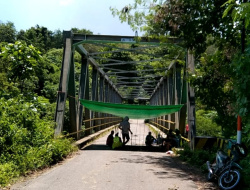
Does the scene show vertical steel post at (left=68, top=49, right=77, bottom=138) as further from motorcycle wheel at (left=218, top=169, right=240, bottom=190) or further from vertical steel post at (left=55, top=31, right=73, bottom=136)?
motorcycle wheel at (left=218, top=169, right=240, bottom=190)

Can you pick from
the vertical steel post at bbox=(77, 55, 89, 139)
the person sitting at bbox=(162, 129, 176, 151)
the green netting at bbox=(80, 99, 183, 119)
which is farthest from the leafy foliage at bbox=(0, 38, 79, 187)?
the vertical steel post at bbox=(77, 55, 89, 139)

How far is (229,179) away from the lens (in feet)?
19.3

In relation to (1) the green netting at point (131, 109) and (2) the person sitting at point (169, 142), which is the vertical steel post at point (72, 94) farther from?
(2) the person sitting at point (169, 142)

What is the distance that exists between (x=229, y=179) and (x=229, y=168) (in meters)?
0.19

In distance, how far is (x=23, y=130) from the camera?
7816 millimetres

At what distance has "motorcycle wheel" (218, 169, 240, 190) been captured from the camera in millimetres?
5757

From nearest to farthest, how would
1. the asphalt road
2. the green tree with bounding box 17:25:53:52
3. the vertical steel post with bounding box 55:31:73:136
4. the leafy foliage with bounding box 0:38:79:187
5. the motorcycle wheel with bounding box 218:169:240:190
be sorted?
1. the motorcycle wheel with bounding box 218:169:240:190
2. the asphalt road
3. the leafy foliage with bounding box 0:38:79:187
4. the vertical steel post with bounding box 55:31:73:136
5. the green tree with bounding box 17:25:53:52

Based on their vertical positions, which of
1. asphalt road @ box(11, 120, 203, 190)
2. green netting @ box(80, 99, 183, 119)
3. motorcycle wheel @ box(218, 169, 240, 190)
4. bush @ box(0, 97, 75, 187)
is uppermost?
green netting @ box(80, 99, 183, 119)

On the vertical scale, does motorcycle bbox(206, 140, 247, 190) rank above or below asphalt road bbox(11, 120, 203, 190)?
above

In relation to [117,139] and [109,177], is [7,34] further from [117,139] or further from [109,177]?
[109,177]

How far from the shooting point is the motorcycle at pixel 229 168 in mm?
5828

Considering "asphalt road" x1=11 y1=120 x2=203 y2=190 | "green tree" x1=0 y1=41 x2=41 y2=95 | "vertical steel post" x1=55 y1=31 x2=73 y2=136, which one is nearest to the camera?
"asphalt road" x1=11 y1=120 x2=203 y2=190

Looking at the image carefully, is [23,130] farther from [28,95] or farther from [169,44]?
[169,44]

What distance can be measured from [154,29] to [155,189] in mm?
5769
